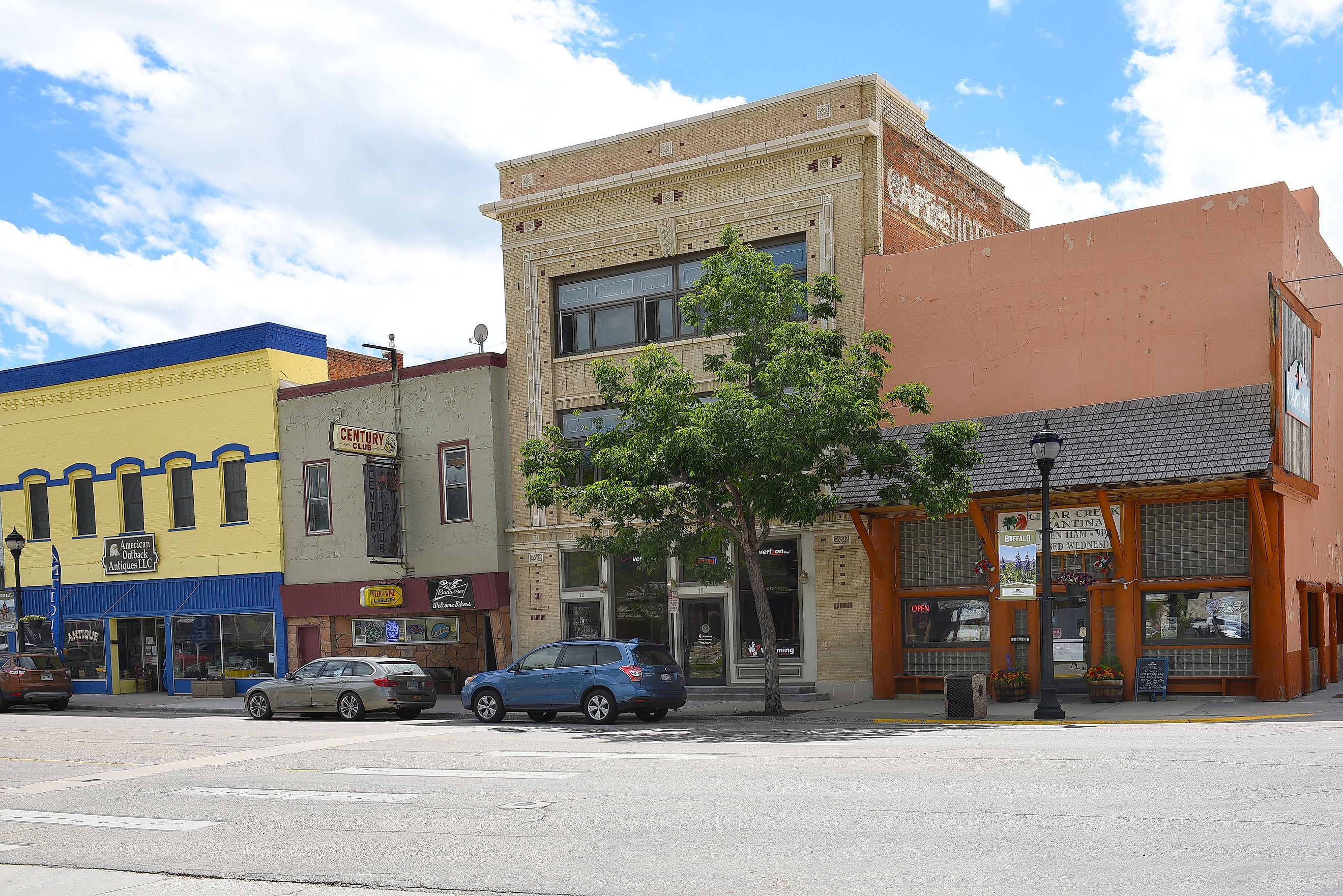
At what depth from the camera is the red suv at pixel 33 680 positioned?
3069 centimetres

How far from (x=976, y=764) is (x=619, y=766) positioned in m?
4.02

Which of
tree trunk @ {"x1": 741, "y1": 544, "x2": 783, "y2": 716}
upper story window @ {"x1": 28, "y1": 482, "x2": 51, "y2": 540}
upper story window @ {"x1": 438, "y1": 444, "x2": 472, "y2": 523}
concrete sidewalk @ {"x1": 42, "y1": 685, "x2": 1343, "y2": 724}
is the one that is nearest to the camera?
concrete sidewalk @ {"x1": 42, "y1": 685, "x2": 1343, "y2": 724}

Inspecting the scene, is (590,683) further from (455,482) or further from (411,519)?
(411,519)

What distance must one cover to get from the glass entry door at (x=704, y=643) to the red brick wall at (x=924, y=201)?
27.8ft

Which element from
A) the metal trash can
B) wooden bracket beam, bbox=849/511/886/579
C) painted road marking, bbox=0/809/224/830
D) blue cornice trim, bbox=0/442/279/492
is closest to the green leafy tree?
wooden bracket beam, bbox=849/511/886/579

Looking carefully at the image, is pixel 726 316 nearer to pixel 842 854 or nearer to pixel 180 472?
pixel 842 854

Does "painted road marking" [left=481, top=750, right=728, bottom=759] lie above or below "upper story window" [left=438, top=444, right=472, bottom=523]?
below

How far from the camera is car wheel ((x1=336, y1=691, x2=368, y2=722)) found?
80.3 ft

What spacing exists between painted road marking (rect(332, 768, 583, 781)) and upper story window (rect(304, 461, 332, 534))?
17.7 meters

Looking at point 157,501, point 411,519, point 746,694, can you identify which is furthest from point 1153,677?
point 157,501

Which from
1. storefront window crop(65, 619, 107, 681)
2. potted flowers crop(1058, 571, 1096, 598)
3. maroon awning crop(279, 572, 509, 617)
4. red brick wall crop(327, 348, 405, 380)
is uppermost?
red brick wall crop(327, 348, 405, 380)

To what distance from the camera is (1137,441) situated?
21.2 m

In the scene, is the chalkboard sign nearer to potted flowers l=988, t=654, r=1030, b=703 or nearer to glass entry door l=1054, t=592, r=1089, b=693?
glass entry door l=1054, t=592, r=1089, b=693

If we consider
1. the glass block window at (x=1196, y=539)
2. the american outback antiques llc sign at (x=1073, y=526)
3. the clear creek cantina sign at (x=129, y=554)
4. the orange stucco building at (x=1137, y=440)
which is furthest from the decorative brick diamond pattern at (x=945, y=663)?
the clear creek cantina sign at (x=129, y=554)
